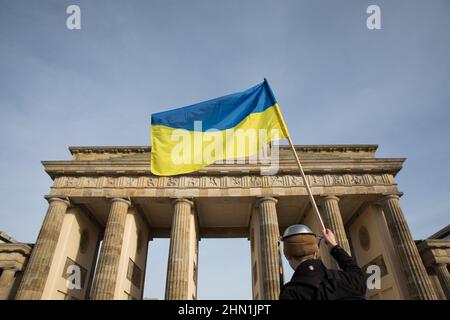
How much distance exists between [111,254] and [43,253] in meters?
4.32

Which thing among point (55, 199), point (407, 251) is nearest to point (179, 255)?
point (55, 199)

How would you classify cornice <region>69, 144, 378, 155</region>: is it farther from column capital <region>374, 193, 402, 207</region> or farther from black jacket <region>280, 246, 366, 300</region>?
black jacket <region>280, 246, 366, 300</region>

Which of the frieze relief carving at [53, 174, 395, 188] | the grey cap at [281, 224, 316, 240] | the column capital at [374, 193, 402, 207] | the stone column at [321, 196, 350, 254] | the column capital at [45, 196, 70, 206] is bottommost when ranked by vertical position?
the grey cap at [281, 224, 316, 240]

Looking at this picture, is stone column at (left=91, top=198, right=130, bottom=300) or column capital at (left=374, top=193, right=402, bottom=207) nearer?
stone column at (left=91, top=198, right=130, bottom=300)

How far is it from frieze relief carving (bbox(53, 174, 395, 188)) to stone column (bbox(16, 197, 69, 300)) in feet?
5.98

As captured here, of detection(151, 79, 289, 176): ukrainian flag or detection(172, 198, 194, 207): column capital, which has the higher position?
detection(172, 198, 194, 207): column capital

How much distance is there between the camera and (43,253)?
17.2 meters

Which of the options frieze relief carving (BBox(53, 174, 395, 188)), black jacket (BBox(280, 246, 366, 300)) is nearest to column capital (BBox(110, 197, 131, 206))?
frieze relief carving (BBox(53, 174, 395, 188))

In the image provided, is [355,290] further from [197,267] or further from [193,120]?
[197,267]

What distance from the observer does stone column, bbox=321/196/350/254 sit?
1727 cm

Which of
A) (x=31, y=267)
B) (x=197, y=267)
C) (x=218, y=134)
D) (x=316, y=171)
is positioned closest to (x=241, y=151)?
(x=218, y=134)

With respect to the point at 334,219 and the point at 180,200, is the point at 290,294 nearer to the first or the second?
the point at 180,200

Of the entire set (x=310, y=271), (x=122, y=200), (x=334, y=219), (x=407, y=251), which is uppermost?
Answer: (x=122, y=200)

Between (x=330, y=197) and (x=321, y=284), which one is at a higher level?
(x=330, y=197)
